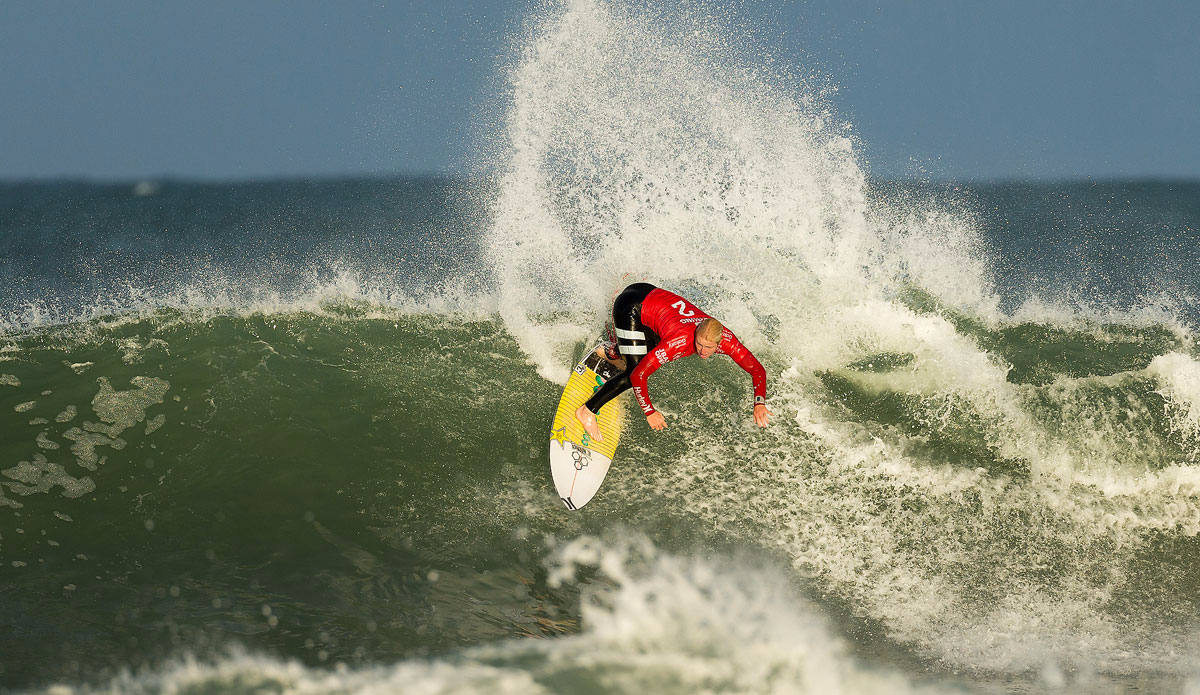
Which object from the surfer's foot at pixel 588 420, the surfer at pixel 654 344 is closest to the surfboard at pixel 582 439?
the surfer at pixel 654 344

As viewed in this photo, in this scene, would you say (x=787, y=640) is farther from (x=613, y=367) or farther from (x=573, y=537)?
(x=613, y=367)

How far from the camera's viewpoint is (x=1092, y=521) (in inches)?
233

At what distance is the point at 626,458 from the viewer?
20.6ft

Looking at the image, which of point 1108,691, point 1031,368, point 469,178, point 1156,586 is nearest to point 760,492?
point 1108,691

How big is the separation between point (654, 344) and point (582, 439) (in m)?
1.00

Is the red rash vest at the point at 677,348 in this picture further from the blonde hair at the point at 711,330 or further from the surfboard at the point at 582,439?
the surfboard at the point at 582,439

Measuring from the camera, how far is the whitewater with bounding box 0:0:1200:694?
4.72m

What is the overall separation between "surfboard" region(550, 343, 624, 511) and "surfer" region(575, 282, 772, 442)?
0.15 meters

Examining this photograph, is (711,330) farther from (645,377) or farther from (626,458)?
(626,458)

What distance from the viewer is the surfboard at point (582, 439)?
589cm

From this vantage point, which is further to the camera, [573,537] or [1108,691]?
[573,537]

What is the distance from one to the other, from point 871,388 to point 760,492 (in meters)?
2.01

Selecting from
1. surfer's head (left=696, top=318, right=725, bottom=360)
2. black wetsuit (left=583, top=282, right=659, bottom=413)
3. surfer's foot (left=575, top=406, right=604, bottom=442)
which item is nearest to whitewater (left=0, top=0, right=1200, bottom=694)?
surfer's foot (left=575, top=406, right=604, bottom=442)

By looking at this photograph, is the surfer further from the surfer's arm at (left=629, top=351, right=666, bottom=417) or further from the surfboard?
the surfboard
